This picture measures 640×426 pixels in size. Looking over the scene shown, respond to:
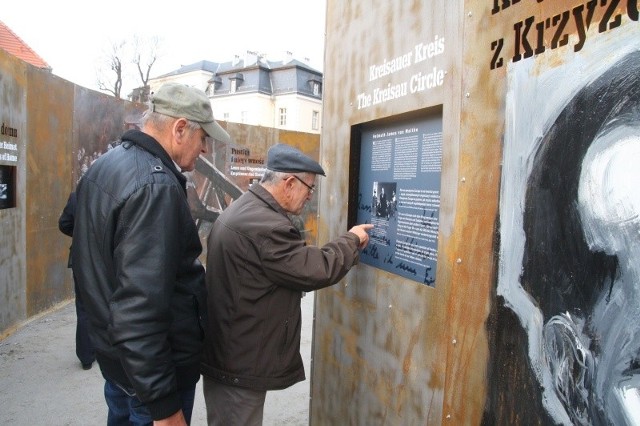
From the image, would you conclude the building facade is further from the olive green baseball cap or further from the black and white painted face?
the black and white painted face

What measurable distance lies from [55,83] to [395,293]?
630cm

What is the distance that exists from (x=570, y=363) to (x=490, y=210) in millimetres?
534

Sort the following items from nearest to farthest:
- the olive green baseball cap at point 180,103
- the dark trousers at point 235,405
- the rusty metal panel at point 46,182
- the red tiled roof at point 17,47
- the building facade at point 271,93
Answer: the olive green baseball cap at point 180,103
the dark trousers at point 235,405
the rusty metal panel at point 46,182
the red tiled roof at point 17,47
the building facade at point 271,93

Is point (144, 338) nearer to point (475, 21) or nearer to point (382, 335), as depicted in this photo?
point (382, 335)

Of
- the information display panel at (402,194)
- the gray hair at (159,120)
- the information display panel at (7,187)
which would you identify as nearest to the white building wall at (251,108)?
the information display panel at (7,187)

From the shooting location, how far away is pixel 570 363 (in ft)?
4.72

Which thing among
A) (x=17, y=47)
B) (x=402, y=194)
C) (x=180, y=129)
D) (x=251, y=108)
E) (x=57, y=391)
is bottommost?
(x=57, y=391)

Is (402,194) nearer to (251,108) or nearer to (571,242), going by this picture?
(571,242)

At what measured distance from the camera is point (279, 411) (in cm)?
442

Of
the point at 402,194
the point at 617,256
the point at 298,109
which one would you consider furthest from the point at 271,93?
the point at 617,256

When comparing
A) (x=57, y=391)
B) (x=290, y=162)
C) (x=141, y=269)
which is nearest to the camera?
(x=141, y=269)

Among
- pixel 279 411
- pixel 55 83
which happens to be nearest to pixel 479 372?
pixel 279 411

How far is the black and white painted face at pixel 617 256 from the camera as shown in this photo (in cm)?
125

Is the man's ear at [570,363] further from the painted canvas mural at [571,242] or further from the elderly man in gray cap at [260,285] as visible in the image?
the elderly man in gray cap at [260,285]
